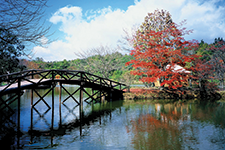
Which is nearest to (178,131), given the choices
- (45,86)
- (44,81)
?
(44,81)

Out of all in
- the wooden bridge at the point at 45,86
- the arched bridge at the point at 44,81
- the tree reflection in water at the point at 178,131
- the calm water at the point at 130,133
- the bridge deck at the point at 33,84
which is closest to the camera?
the calm water at the point at 130,133

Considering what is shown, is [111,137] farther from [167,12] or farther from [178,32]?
[167,12]

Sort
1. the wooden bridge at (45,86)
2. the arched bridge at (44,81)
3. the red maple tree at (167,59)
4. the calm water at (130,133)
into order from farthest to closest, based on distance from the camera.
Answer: the red maple tree at (167,59), the wooden bridge at (45,86), the arched bridge at (44,81), the calm water at (130,133)

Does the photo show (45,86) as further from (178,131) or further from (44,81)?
(178,131)

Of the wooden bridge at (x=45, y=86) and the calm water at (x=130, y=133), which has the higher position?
the wooden bridge at (x=45, y=86)

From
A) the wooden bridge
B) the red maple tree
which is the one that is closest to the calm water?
the wooden bridge

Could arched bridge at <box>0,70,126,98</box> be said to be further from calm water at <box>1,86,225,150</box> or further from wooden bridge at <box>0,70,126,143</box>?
calm water at <box>1,86,225,150</box>

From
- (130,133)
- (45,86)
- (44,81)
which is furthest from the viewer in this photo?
(45,86)

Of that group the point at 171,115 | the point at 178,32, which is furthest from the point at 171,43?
the point at 171,115

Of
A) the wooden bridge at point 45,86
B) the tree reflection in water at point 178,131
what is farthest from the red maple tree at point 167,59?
the tree reflection in water at point 178,131

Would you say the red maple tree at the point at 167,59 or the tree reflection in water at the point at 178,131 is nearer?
the tree reflection in water at the point at 178,131

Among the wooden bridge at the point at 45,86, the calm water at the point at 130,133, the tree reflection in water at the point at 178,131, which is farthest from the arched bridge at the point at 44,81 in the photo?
the tree reflection in water at the point at 178,131

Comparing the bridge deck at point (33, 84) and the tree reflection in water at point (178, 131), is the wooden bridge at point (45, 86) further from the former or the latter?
the tree reflection in water at point (178, 131)

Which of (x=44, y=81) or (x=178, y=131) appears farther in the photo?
(x=44, y=81)
